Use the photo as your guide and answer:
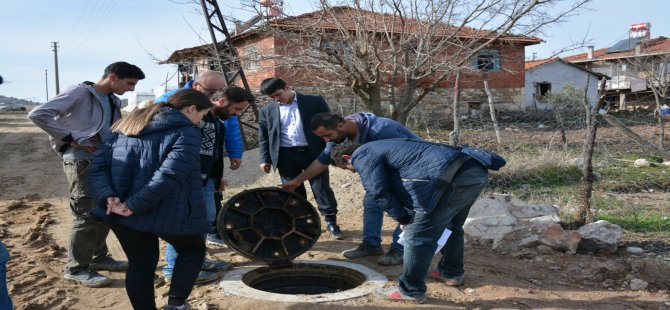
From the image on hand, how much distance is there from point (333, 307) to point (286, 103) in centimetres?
228

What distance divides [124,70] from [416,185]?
7.68 feet

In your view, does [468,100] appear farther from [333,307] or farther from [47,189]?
[333,307]

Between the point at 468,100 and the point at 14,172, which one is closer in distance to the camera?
the point at 14,172

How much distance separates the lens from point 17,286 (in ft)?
14.8

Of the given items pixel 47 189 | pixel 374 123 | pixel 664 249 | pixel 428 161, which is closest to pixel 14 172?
pixel 47 189

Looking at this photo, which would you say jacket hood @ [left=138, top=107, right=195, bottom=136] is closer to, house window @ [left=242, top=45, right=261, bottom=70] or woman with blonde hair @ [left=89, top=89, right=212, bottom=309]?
woman with blonde hair @ [left=89, top=89, right=212, bottom=309]

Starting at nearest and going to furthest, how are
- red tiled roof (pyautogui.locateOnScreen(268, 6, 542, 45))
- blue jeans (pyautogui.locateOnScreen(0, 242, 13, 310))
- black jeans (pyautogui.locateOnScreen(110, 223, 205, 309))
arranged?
blue jeans (pyautogui.locateOnScreen(0, 242, 13, 310)) < black jeans (pyautogui.locateOnScreen(110, 223, 205, 309)) < red tiled roof (pyautogui.locateOnScreen(268, 6, 542, 45))

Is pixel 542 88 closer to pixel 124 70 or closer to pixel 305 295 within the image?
pixel 305 295

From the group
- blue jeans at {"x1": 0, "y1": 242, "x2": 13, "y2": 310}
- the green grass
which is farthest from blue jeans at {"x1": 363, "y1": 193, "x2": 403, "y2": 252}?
the green grass

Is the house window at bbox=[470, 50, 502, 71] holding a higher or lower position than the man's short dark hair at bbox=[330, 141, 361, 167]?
higher

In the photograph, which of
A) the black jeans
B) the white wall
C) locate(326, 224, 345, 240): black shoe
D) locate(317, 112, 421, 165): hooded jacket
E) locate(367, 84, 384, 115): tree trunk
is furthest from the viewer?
the white wall

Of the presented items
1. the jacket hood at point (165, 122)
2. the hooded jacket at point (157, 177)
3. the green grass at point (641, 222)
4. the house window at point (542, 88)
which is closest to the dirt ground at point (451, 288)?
the green grass at point (641, 222)

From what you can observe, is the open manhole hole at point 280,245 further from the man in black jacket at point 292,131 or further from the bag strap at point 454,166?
the bag strap at point 454,166

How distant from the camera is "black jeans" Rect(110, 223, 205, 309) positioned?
130 inches
